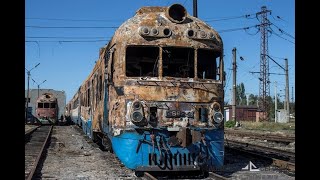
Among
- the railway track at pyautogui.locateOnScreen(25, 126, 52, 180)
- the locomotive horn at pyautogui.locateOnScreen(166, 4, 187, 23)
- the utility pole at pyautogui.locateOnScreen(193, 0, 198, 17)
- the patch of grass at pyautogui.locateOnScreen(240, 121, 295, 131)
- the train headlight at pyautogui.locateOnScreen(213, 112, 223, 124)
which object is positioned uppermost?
the utility pole at pyautogui.locateOnScreen(193, 0, 198, 17)

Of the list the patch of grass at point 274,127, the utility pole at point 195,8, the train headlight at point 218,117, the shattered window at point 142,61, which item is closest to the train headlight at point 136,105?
the shattered window at point 142,61

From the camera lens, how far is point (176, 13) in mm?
8742

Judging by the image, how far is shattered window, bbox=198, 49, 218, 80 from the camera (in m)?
8.92

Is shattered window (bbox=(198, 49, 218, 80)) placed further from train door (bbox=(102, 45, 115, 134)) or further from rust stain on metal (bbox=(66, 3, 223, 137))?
train door (bbox=(102, 45, 115, 134))

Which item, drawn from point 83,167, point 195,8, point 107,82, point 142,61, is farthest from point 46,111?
point 142,61

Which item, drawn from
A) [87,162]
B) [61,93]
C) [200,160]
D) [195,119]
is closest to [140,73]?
[195,119]

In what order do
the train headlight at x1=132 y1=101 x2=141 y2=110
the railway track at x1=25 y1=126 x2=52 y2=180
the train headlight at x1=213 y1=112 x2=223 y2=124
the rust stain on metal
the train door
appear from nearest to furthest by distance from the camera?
the train headlight at x1=132 y1=101 x2=141 y2=110
the rust stain on metal
the train headlight at x1=213 y1=112 x2=223 y2=124
the train door
the railway track at x1=25 y1=126 x2=52 y2=180

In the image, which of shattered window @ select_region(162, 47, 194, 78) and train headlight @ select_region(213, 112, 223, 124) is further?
shattered window @ select_region(162, 47, 194, 78)

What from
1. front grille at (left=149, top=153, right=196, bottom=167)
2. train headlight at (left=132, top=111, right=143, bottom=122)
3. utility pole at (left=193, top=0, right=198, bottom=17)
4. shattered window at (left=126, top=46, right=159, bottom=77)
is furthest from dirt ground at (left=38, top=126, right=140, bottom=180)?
utility pole at (left=193, top=0, right=198, bottom=17)

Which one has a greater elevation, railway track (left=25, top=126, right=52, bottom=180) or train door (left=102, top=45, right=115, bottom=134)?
train door (left=102, top=45, right=115, bottom=134)

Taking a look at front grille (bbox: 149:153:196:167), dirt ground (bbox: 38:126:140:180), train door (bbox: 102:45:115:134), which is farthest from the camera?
train door (bbox: 102:45:115:134)

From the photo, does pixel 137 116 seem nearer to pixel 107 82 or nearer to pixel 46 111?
pixel 107 82

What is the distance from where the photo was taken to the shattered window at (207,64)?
351 inches

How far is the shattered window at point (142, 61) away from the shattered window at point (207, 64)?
1042 mm
